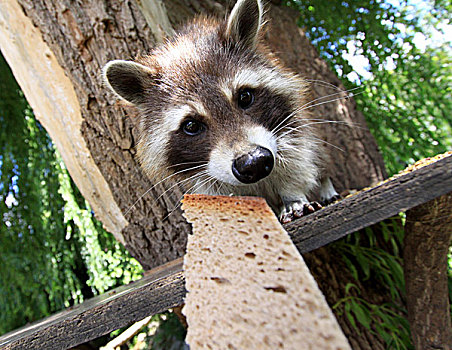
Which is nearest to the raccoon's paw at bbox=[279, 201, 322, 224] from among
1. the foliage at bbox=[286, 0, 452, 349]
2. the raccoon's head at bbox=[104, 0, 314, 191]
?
the raccoon's head at bbox=[104, 0, 314, 191]

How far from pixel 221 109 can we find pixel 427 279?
1108mm

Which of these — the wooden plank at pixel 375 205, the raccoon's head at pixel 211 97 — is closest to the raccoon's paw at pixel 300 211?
the raccoon's head at pixel 211 97

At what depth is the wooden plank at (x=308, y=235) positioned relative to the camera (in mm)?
930

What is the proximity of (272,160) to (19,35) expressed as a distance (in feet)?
5.06

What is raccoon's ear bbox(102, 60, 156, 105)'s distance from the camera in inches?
59.4

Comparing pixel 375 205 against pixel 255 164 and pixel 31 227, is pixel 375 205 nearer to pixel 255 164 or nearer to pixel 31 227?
pixel 255 164

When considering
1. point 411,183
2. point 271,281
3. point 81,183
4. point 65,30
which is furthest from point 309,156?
point 65,30

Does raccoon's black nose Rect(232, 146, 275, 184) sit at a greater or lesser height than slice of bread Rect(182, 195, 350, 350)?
greater

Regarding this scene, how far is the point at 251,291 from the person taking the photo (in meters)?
0.72

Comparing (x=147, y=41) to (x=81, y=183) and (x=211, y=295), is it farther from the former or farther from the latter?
(x=211, y=295)

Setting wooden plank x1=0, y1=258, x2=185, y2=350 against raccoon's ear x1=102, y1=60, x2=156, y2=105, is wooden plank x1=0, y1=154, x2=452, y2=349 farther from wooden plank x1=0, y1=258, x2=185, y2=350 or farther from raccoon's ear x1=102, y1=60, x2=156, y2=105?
raccoon's ear x1=102, y1=60, x2=156, y2=105

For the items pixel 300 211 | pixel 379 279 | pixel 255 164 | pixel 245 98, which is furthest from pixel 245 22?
pixel 379 279

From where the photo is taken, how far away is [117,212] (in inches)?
75.7

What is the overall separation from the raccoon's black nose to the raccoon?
36mm
